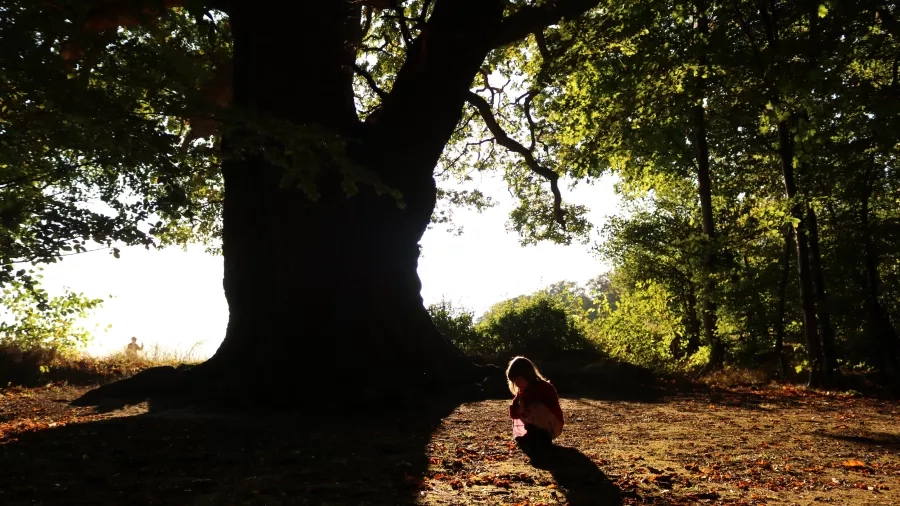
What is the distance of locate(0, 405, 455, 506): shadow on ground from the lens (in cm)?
381

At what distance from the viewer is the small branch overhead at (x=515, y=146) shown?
12.6 metres

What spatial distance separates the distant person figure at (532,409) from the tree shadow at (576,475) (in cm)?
10

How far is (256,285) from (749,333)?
11.4 meters

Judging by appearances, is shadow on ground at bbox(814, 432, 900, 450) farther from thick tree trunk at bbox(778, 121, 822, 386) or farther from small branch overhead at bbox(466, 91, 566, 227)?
small branch overhead at bbox(466, 91, 566, 227)

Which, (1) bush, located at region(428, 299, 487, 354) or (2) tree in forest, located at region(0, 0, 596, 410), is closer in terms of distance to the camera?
(2) tree in forest, located at region(0, 0, 596, 410)

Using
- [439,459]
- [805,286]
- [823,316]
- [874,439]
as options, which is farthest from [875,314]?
[439,459]

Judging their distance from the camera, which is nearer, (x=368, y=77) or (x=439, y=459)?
(x=439, y=459)

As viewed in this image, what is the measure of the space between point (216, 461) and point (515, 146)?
1101 cm

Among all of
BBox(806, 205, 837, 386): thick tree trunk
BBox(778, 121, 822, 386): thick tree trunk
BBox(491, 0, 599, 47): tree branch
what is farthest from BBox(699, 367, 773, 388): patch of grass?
BBox(491, 0, 599, 47): tree branch

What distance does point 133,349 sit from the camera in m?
15.8

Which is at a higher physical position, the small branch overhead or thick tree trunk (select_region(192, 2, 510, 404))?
the small branch overhead

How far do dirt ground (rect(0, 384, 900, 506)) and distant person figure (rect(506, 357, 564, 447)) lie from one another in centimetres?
19

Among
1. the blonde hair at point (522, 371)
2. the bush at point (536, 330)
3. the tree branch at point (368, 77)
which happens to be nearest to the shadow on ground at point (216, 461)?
the blonde hair at point (522, 371)

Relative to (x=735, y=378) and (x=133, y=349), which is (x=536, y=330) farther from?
(x=133, y=349)
